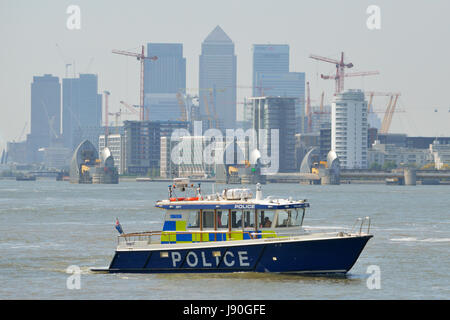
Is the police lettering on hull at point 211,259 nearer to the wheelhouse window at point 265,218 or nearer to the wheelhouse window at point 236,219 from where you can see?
the wheelhouse window at point 236,219

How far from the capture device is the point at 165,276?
45156 mm

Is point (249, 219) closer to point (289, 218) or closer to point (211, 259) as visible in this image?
point (289, 218)

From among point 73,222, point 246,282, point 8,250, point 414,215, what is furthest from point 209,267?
point 414,215

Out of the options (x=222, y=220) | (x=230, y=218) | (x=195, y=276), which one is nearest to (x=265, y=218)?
(x=230, y=218)

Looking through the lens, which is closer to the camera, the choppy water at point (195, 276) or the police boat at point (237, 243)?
the choppy water at point (195, 276)

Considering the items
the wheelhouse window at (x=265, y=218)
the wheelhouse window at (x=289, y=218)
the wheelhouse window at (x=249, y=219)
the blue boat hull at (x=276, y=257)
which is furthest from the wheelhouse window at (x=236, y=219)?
the wheelhouse window at (x=289, y=218)

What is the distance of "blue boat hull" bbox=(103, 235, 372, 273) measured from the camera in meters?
44.1

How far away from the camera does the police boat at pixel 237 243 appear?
145ft

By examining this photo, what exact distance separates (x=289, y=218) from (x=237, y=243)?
116 inches

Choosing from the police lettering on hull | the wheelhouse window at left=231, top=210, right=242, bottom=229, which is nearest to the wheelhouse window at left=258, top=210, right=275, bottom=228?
the wheelhouse window at left=231, top=210, right=242, bottom=229

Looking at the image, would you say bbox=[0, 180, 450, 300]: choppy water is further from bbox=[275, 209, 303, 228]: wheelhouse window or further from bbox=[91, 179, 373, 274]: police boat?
bbox=[275, 209, 303, 228]: wheelhouse window

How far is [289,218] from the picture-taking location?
45.7 m

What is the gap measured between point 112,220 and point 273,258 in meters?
50.9

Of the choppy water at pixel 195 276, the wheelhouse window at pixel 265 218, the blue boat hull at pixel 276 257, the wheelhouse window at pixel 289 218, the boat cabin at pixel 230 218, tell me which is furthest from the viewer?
the wheelhouse window at pixel 289 218
